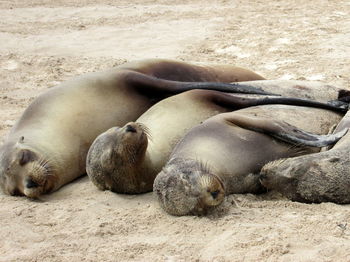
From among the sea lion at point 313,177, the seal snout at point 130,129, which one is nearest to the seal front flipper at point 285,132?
the sea lion at point 313,177

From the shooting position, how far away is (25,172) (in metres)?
4.71

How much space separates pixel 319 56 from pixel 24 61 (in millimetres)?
3625

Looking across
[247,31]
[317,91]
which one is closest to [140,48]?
[247,31]

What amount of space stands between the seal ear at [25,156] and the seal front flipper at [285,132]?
1349mm

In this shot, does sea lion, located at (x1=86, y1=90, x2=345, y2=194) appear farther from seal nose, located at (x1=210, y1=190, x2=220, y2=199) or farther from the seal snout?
seal nose, located at (x1=210, y1=190, x2=220, y2=199)

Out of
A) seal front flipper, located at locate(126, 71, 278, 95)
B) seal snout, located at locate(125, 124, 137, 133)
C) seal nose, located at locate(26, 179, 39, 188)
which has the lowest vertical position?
seal nose, located at locate(26, 179, 39, 188)

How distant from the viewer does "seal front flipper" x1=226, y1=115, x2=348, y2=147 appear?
4.48m

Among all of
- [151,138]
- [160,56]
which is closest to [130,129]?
[151,138]

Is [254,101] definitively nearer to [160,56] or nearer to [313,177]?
[313,177]

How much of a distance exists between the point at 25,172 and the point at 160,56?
4217 millimetres

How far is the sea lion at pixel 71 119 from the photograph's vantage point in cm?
477

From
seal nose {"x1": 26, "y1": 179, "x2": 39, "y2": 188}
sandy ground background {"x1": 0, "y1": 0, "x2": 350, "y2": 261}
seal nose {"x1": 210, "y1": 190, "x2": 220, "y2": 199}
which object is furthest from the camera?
seal nose {"x1": 26, "y1": 179, "x2": 39, "y2": 188}

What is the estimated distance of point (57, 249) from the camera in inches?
149

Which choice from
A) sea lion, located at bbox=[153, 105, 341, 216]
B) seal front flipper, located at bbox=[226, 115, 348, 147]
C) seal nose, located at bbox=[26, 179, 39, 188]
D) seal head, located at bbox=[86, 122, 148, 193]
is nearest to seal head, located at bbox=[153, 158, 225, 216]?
sea lion, located at bbox=[153, 105, 341, 216]
